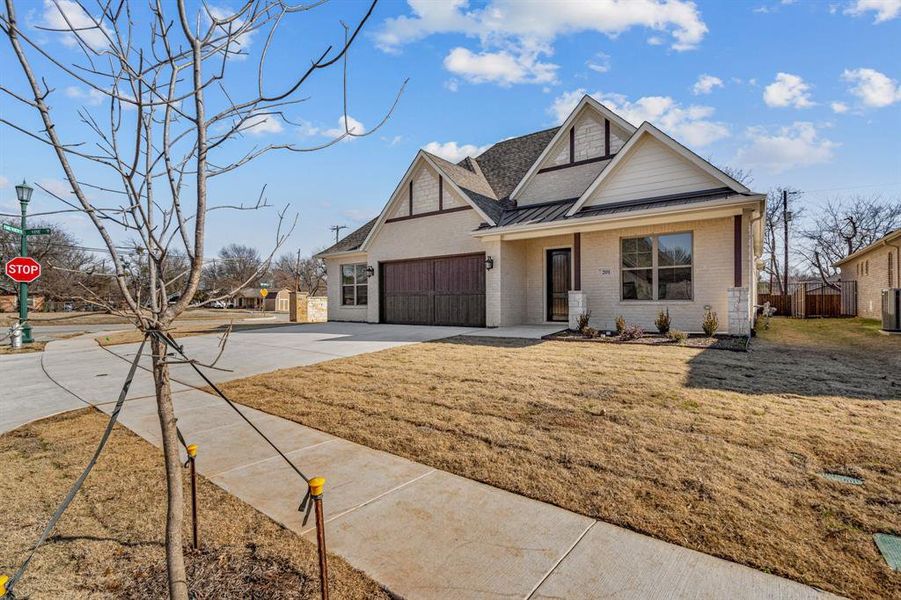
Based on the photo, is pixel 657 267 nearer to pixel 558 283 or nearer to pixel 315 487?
pixel 558 283

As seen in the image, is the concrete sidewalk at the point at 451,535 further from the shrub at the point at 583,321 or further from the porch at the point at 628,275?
the porch at the point at 628,275

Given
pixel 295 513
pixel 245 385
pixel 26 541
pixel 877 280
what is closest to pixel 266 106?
pixel 295 513

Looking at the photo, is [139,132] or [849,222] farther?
[849,222]

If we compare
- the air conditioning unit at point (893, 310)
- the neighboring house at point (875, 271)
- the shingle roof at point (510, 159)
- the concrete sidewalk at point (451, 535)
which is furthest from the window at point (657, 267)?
the concrete sidewalk at point (451, 535)

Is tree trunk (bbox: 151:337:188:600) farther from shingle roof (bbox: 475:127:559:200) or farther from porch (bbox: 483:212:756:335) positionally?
shingle roof (bbox: 475:127:559:200)

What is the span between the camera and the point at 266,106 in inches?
83.7

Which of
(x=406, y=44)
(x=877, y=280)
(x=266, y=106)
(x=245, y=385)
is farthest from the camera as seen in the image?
(x=877, y=280)

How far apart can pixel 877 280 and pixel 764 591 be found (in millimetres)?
21847

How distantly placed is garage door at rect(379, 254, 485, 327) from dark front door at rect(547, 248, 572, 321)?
214 centimetres

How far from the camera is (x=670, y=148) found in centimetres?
1097

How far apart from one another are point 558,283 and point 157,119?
12.4 meters

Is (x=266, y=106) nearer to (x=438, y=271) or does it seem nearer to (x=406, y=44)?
(x=406, y=44)

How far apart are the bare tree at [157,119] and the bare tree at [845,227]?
3782 centimetres

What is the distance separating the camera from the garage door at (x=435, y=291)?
46.5ft
